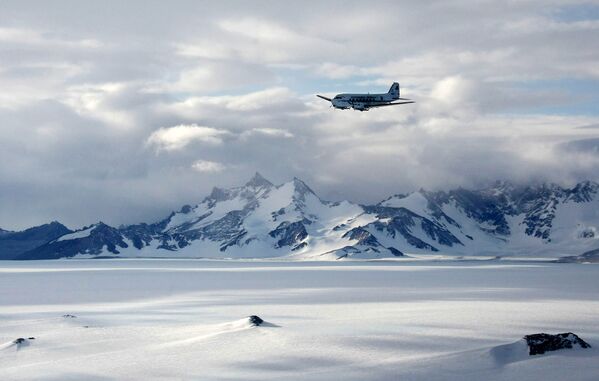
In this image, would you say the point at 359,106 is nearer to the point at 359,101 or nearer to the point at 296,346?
the point at 359,101

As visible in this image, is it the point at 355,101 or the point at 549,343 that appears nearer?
the point at 549,343

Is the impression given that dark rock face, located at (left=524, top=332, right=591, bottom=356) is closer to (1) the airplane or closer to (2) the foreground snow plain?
(2) the foreground snow plain

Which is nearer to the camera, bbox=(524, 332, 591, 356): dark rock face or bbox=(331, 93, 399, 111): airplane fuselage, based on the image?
bbox=(524, 332, 591, 356): dark rock face

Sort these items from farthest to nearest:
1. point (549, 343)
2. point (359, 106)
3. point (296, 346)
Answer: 1. point (359, 106)
2. point (296, 346)
3. point (549, 343)

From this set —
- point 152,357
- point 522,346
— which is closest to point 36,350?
point 152,357

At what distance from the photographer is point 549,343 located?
67875 millimetres

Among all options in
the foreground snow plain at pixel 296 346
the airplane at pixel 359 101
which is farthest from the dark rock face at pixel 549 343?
the airplane at pixel 359 101

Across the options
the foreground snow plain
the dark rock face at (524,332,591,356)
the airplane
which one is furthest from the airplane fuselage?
the dark rock face at (524,332,591,356)

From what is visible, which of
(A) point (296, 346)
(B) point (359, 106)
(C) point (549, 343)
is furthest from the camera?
(B) point (359, 106)

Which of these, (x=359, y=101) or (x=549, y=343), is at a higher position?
(x=359, y=101)

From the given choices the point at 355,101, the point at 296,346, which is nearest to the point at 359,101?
the point at 355,101

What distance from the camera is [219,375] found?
59.5 meters

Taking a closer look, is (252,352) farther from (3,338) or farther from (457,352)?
(3,338)

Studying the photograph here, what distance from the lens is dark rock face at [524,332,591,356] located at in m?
67.1
